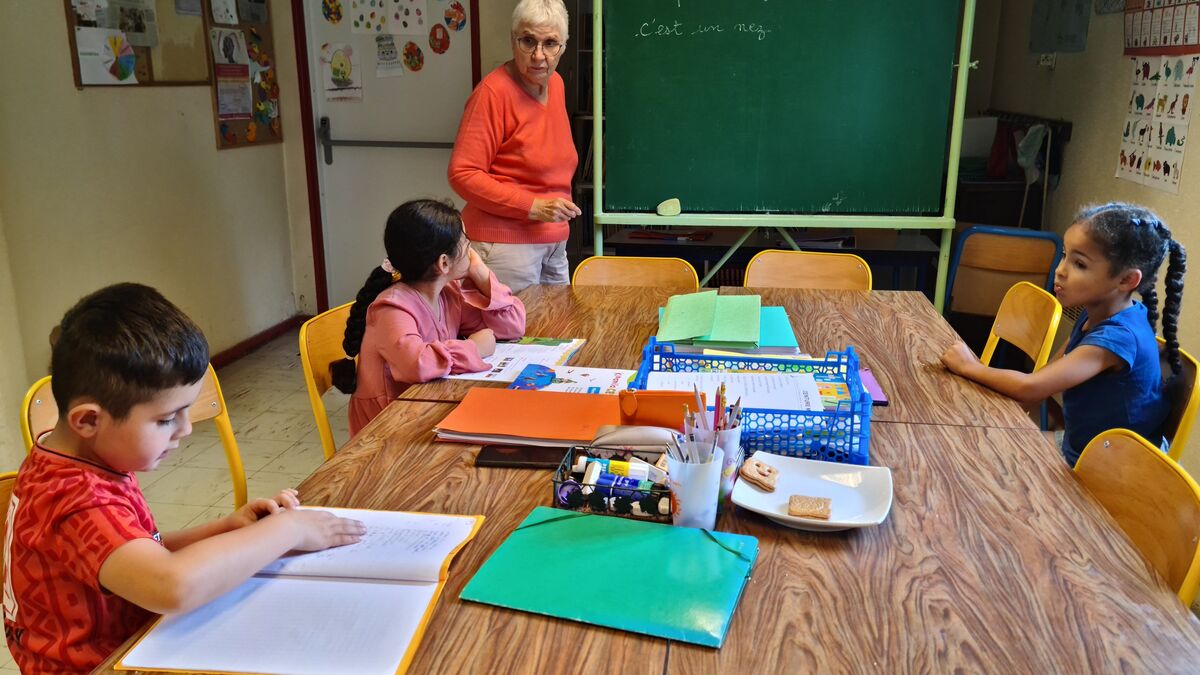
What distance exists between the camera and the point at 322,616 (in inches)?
38.4

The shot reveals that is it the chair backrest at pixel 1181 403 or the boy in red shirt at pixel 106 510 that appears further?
the chair backrest at pixel 1181 403

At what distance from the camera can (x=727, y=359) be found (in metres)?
1.77

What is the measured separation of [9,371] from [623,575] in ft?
8.92

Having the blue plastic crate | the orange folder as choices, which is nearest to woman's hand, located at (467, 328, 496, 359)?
the orange folder

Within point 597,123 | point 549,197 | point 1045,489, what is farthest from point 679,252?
point 1045,489

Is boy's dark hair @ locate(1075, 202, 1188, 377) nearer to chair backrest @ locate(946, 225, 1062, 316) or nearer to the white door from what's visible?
chair backrest @ locate(946, 225, 1062, 316)

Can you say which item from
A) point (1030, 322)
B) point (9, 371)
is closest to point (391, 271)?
point (1030, 322)

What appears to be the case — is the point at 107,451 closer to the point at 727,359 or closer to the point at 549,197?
the point at 727,359

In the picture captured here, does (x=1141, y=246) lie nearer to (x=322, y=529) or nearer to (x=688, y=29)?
(x=322, y=529)

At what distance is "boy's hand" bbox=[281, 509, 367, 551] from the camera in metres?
1.08

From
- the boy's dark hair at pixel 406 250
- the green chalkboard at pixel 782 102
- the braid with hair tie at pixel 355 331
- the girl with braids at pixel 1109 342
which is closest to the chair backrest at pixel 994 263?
the green chalkboard at pixel 782 102

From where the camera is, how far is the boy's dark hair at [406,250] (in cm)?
188

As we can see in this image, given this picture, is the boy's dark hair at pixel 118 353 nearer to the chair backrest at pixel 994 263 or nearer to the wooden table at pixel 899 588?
the wooden table at pixel 899 588

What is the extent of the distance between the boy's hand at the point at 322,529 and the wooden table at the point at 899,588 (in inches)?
4.8
